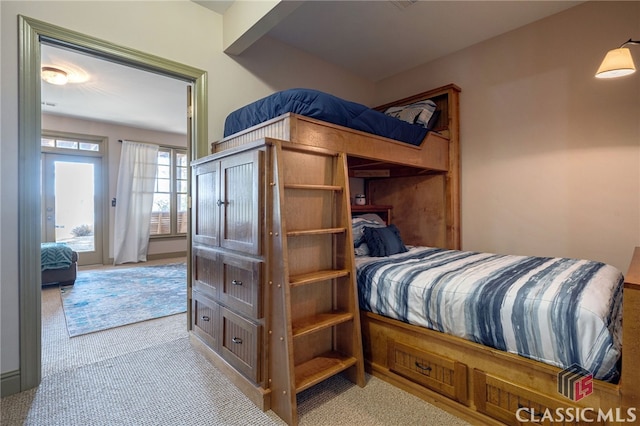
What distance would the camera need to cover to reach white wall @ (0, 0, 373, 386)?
177 cm

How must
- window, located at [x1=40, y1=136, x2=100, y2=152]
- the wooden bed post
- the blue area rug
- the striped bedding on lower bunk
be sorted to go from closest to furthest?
the wooden bed post → the striped bedding on lower bunk → the blue area rug → window, located at [x1=40, y1=136, x2=100, y2=152]

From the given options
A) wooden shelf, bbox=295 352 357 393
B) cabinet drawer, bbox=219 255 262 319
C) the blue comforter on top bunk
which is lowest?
wooden shelf, bbox=295 352 357 393

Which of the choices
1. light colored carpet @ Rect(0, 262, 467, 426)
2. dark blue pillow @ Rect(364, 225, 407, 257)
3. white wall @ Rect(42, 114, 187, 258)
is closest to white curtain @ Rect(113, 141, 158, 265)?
white wall @ Rect(42, 114, 187, 258)

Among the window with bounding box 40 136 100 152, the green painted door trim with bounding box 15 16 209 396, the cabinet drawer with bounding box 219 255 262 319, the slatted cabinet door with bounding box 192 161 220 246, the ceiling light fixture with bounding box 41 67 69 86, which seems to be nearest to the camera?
the cabinet drawer with bounding box 219 255 262 319

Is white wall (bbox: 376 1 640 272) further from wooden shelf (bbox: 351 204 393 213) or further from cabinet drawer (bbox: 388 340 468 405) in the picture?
cabinet drawer (bbox: 388 340 468 405)

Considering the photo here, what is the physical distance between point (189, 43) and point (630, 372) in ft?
10.9

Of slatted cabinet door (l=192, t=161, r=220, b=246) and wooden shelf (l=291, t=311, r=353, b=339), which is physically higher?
slatted cabinet door (l=192, t=161, r=220, b=246)

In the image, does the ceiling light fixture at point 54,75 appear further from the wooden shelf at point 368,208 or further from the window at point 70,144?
the wooden shelf at point 368,208

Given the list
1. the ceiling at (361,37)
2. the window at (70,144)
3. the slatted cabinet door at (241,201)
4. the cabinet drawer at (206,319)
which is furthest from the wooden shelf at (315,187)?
the window at (70,144)

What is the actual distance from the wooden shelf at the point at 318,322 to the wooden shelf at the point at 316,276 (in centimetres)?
24

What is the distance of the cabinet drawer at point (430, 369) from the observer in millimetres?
1610

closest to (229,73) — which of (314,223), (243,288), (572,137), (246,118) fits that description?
(246,118)

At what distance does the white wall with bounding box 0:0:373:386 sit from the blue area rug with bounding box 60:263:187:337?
3.99 ft

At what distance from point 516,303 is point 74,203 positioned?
6.71 metres
